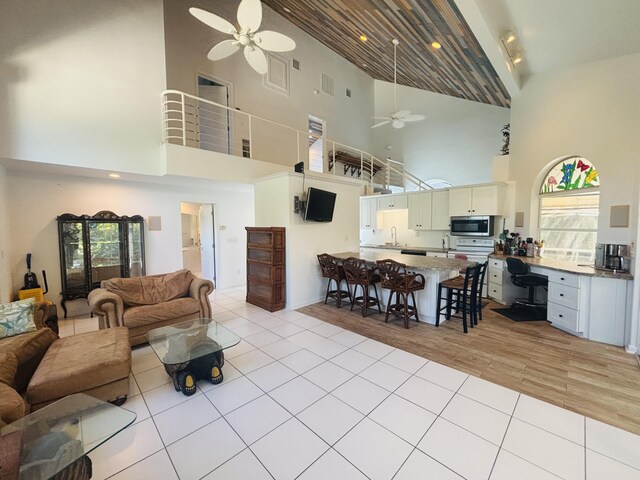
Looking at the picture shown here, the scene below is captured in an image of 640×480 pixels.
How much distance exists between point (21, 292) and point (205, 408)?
3652 mm

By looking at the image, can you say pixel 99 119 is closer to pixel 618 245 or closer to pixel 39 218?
pixel 39 218

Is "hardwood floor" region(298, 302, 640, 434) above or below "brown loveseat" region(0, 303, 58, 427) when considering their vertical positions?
below

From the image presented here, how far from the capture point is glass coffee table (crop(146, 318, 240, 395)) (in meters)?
2.30

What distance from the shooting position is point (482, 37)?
333cm

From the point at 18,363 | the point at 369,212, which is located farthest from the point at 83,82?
the point at 369,212

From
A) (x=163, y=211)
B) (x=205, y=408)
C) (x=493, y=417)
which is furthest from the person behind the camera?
(x=163, y=211)

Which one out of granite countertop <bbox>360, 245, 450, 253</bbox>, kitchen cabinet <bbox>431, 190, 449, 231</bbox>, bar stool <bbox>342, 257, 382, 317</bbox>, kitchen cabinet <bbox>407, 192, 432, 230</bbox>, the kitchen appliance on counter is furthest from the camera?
kitchen cabinet <bbox>407, 192, 432, 230</bbox>

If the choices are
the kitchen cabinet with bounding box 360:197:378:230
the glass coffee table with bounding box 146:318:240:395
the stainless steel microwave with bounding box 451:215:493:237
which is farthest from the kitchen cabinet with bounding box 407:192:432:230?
the glass coffee table with bounding box 146:318:240:395

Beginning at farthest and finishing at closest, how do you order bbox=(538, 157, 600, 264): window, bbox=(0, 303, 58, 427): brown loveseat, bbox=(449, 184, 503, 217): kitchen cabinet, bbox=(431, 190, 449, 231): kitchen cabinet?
1. bbox=(431, 190, 449, 231): kitchen cabinet
2. bbox=(449, 184, 503, 217): kitchen cabinet
3. bbox=(538, 157, 600, 264): window
4. bbox=(0, 303, 58, 427): brown loveseat

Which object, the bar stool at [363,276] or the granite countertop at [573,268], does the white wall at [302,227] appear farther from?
the granite countertop at [573,268]

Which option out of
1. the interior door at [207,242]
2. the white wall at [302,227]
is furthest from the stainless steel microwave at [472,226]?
the interior door at [207,242]

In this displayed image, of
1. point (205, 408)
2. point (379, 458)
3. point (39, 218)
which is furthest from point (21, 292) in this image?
point (379, 458)

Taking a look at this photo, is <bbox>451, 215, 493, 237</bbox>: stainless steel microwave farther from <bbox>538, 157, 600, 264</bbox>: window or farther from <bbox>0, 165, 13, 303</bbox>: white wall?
<bbox>0, 165, 13, 303</bbox>: white wall

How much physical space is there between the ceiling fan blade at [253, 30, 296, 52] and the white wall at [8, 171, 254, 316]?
3094mm
